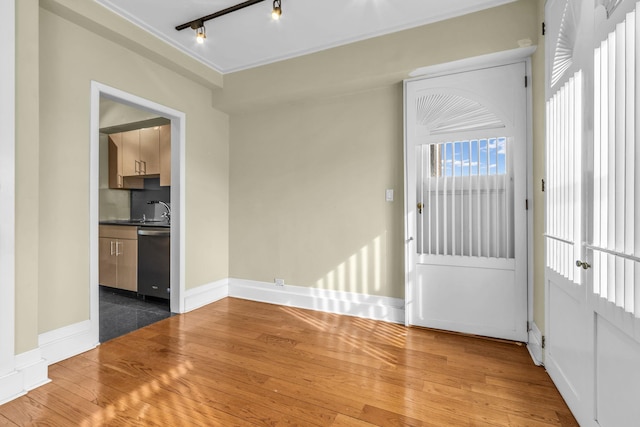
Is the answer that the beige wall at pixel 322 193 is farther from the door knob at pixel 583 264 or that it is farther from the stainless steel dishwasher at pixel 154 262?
the door knob at pixel 583 264

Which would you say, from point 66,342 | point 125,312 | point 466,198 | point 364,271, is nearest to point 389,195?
point 466,198

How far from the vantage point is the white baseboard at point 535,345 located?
225 cm

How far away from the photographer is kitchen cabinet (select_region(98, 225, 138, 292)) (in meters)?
3.93

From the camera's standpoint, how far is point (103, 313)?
3387 millimetres

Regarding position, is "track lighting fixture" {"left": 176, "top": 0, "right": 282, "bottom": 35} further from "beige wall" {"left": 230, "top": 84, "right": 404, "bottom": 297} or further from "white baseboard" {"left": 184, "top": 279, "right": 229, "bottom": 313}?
"white baseboard" {"left": 184, "top": 279, "right": 229, "bottom": 313}

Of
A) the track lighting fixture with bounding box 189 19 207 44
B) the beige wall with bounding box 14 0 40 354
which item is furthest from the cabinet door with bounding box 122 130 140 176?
the beige wall with bounding box 14 0 40 354

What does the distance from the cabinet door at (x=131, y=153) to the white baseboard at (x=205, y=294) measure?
207cm

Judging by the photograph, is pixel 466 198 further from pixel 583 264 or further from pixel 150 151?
pixel 150 151

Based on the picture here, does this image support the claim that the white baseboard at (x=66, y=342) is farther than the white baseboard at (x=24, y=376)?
Yes

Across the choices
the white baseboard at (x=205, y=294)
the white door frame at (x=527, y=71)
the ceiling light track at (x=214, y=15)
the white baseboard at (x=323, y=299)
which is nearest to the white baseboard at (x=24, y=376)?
the white baseboard at (x=205, y=294)

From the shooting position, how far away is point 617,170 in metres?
1.25

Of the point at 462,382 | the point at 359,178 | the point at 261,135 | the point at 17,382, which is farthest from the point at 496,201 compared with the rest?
the point at 17,382

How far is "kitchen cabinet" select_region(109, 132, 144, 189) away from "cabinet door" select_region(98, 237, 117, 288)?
0.96 metres

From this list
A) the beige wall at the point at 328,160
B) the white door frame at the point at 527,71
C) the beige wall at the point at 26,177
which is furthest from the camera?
the beige wall at the point at 328,160
